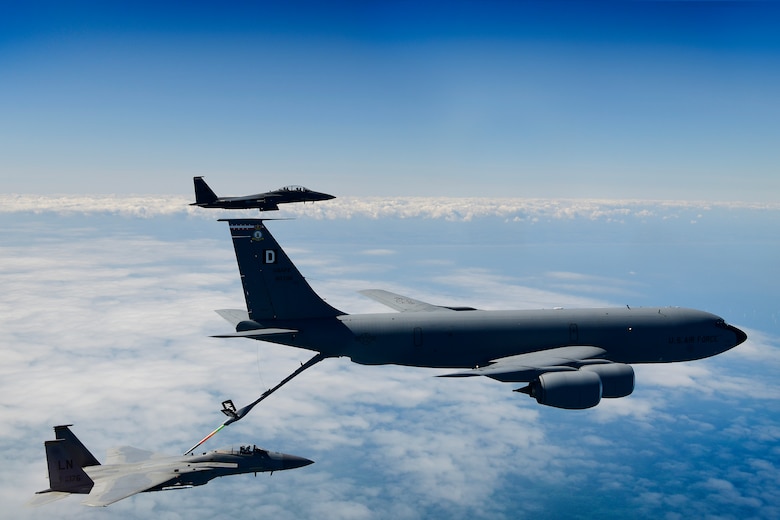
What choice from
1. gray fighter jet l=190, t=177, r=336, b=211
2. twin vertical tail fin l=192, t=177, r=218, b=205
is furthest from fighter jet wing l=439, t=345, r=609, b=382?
twin vertical tail fin l=192, t=177, r=218, b=205

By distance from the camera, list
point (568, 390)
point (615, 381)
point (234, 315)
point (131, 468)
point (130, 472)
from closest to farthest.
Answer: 1. point (568, 390)
2. point (615, 381)
3. point (130, 472)
4. point (131, 468)
5. point (234, 315)

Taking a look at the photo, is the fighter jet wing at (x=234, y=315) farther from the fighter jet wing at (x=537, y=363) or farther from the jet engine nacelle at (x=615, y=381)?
the jet engine nacelle at (x=615, y=381)

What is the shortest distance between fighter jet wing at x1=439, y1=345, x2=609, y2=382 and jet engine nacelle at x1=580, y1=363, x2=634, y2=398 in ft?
5.68

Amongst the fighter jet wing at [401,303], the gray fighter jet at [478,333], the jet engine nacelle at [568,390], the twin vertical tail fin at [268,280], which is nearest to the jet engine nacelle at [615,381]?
the gray fighter jet at [478,333]

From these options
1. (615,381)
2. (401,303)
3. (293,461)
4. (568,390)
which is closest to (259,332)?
(293,461)

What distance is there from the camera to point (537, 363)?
124 ft

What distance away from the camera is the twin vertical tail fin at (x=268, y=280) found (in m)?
37.9

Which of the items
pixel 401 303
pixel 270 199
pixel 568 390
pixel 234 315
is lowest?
pixel 568 390

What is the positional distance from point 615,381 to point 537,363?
17.6ft

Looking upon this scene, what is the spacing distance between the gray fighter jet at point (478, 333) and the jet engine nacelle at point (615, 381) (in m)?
0.07

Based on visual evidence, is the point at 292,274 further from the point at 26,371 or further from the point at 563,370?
the point at 26,371

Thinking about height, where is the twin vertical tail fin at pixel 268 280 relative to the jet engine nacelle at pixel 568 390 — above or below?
above

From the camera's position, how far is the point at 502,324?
41.5 metres

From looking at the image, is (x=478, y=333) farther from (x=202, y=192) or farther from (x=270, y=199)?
(x=202, y=192)
